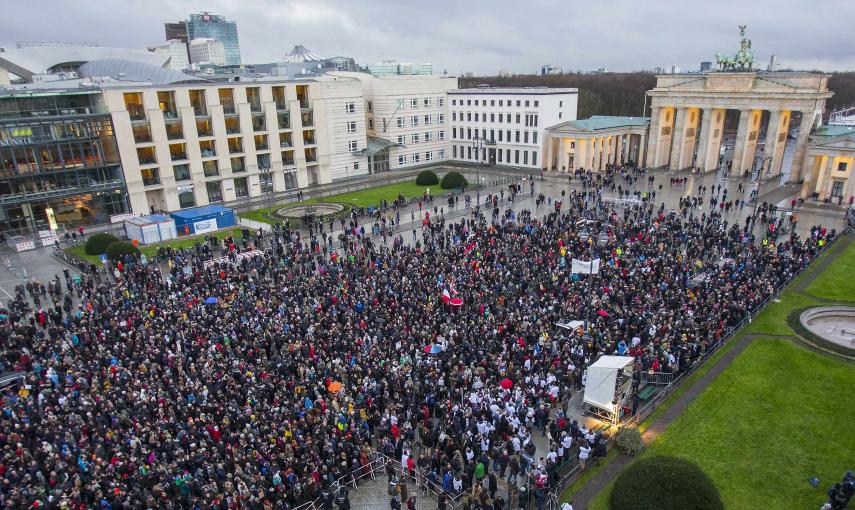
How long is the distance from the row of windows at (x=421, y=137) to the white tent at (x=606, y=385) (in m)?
54.3

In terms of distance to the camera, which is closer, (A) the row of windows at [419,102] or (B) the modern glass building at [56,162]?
(B) the modern glass building at [56,162]

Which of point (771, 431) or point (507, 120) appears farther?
point (507, 120)

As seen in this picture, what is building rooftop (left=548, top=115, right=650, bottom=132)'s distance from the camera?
59409 mm

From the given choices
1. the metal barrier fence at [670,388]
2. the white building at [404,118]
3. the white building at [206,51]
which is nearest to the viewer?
the metal barrier fence at [670,388]

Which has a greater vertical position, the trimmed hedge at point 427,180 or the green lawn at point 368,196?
the trimmed hedge at point 427,180

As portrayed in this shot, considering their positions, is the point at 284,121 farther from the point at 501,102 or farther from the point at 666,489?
the point at 666,489

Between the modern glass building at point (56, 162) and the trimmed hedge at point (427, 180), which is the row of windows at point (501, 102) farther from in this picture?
the modern glass building at point (56, 162)

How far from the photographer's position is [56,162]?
42.9 metres

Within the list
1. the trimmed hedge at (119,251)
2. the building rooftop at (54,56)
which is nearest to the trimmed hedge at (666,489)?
the trimmed hedge at (119,251)

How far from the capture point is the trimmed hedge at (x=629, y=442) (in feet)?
55.0

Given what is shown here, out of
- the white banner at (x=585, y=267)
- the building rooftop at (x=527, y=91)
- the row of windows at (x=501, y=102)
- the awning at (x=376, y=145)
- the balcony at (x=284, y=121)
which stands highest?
the building rooftop at (x=527, y=91)

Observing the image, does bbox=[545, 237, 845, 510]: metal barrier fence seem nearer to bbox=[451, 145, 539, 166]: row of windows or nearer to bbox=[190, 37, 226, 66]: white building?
bbox=[451, 145, 539, 166]: row of windows

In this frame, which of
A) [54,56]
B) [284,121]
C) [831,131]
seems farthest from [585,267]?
[54,56]

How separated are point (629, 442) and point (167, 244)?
3504 centimetres
